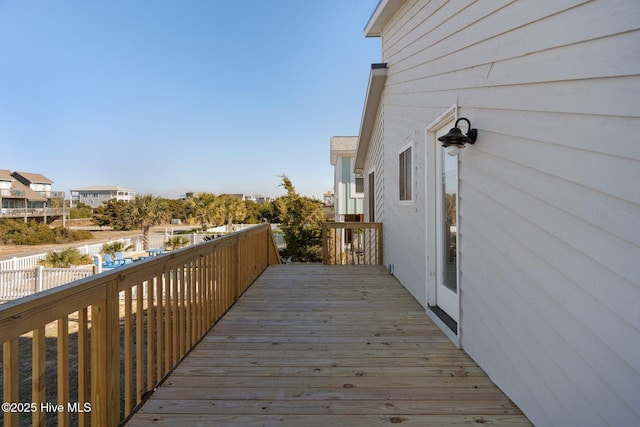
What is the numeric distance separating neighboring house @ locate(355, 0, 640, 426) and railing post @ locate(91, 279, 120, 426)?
7.08ft

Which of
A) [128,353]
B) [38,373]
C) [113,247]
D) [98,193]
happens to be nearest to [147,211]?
[113,247]

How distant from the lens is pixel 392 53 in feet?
16.5

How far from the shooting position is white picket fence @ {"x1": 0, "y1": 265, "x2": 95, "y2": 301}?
9.52m

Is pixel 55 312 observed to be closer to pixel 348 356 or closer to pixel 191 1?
pixel 348 356

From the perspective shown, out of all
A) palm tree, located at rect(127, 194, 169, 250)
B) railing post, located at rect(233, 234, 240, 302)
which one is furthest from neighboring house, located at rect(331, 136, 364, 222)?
palm tree, located at rect(127, 194, 169, 250)

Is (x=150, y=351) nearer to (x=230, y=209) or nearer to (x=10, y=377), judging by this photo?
(x=10, y=377)

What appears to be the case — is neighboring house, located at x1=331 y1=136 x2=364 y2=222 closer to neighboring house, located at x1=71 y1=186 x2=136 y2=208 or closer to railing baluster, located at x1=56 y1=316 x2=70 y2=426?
railing baluster, located at x1=56 y1=316 x2=70 y2=426

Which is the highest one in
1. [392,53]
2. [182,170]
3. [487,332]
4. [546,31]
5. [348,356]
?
[182,170]

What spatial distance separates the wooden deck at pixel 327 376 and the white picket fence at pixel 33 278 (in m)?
9.47

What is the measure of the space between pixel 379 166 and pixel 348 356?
467 cm

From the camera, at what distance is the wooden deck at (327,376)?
1708mm

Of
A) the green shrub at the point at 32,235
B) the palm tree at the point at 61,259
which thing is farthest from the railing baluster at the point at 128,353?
the green shrub at the point at 32,235

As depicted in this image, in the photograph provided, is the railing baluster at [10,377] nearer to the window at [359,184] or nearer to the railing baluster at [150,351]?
the railing baluster at [150,351]

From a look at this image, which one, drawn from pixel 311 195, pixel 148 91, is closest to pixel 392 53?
pixel 311 195
